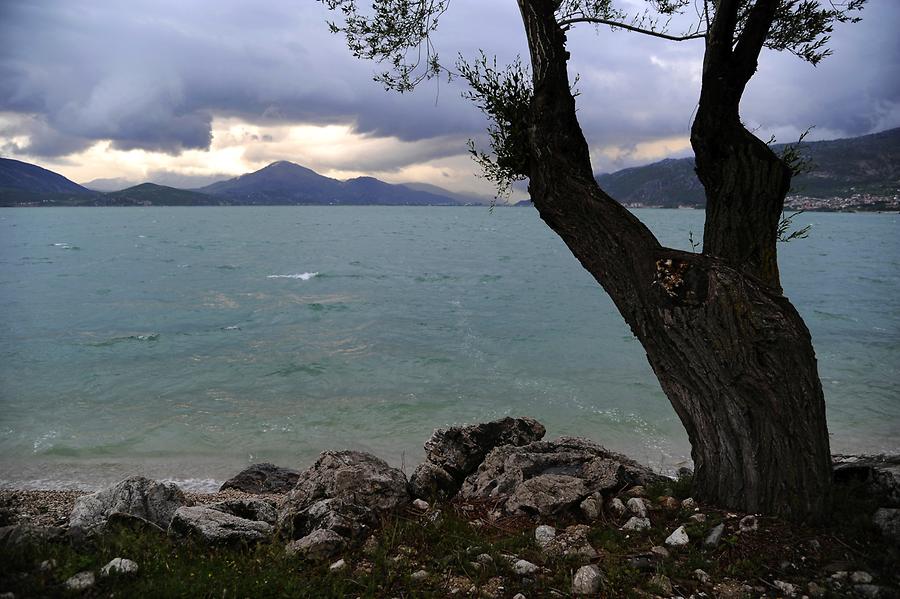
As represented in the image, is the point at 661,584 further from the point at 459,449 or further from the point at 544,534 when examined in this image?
the point at 459,449

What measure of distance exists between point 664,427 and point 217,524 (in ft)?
51.9

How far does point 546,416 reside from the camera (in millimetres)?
20219

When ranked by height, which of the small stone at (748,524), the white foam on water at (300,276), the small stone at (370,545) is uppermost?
the small stone at (748,524)

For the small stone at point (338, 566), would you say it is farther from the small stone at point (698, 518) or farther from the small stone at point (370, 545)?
the small stone at point (698, 518)

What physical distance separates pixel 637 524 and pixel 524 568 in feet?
5.55

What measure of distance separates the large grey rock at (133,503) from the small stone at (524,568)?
4778 mm

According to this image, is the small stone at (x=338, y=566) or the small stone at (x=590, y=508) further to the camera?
the small stone at (x=590, y=508)

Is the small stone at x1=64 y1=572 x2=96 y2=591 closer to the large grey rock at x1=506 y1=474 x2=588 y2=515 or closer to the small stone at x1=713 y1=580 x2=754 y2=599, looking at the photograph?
the large grey rock at x1=506 y1=474 x2=588 y2=515

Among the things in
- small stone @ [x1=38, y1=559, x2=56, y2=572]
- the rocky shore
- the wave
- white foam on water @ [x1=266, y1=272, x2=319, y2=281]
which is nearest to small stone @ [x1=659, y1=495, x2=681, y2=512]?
the rocky shore

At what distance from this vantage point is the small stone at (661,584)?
5.54 meters

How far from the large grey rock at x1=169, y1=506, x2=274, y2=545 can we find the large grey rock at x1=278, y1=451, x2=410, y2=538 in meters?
0.36

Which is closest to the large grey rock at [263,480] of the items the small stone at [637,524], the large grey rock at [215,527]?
the large grey rock at [215,527]

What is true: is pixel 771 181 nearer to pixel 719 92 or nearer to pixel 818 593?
pixel 719 92

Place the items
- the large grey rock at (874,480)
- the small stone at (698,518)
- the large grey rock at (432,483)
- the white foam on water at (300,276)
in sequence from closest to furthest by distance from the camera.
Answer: the small stone at (698,518)
the large grey rock at (874,480)
the large grey rock at (432,483)
the white foam on water at (300,276)
